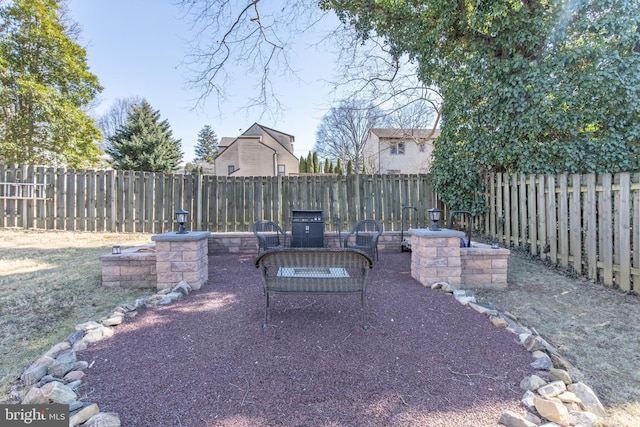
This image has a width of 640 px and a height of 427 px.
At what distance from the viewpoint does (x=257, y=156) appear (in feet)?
80.0

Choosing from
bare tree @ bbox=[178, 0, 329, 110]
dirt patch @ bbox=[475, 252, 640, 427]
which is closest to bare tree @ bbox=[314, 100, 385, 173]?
bare tree @ bbox=[178, 0, 329, 110]

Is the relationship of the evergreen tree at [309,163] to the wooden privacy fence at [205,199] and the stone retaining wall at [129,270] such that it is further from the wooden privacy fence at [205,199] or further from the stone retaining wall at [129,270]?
the stone retaining wall at [129,270]

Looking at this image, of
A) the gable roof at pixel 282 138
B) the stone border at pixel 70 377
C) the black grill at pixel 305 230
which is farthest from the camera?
the gable roof at pixel 282 138

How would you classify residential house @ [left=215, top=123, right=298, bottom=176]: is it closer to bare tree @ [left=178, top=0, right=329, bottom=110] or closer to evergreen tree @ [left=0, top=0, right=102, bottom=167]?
evergreen tree @ [left=0, top=0, right=102, bottom=167]

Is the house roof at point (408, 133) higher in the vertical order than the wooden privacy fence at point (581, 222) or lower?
higher

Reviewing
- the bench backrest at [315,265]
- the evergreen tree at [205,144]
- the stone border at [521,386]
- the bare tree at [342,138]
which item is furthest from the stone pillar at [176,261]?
the evergreen tree at [205,144]

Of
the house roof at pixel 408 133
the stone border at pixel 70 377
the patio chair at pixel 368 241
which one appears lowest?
the stone border at pixel 70 377

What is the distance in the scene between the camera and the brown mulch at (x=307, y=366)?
1.62 m

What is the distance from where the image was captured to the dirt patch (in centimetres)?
206

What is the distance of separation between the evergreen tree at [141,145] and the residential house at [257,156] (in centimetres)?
505

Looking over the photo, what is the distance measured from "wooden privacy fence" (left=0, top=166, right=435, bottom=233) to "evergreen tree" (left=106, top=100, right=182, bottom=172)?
38.2 ft

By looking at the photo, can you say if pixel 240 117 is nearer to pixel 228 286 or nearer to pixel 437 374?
pixel 228 286

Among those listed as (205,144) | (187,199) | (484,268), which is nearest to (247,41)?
(187,199)

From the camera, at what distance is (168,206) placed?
26.3 feet
